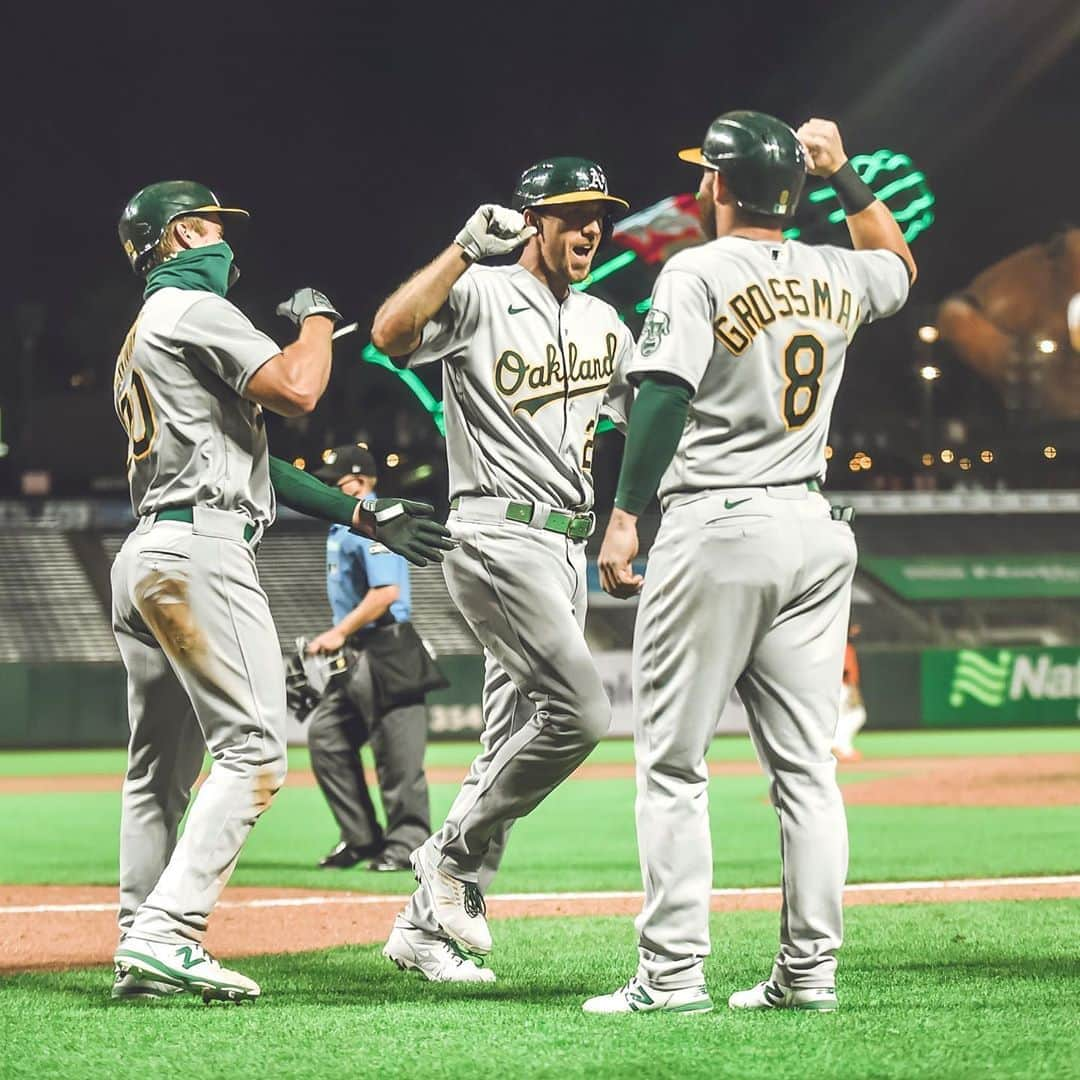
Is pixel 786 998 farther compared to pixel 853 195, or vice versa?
pixel 853 195


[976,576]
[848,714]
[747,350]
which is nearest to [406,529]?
[747,350]

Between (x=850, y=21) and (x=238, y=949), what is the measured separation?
1033 inches

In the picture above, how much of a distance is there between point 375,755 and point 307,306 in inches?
163

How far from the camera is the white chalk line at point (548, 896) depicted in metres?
6.86

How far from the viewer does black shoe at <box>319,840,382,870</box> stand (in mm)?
8391

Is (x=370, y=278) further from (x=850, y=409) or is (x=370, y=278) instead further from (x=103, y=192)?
(x=850, y=409)

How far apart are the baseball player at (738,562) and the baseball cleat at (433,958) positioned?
75 cm

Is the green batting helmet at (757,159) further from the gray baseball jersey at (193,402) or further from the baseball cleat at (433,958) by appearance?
the baseball cleat at (433,958)

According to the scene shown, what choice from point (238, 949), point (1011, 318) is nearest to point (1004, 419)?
point (1011, 318)

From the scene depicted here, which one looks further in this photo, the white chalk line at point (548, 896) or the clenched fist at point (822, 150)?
the white chalk line at point (548, 896)

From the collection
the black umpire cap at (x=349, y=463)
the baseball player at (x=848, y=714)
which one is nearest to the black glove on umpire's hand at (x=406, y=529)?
the black umpire cap at (x=349, y=463)

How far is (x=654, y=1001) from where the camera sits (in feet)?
12.6

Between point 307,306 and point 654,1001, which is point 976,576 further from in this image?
point 654,1001

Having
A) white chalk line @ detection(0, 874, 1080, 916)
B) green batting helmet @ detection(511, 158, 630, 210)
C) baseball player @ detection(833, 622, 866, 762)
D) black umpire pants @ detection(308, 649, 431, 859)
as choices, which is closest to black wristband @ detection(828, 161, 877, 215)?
green batting helmet @ detection(511, 158, 630, 210)
